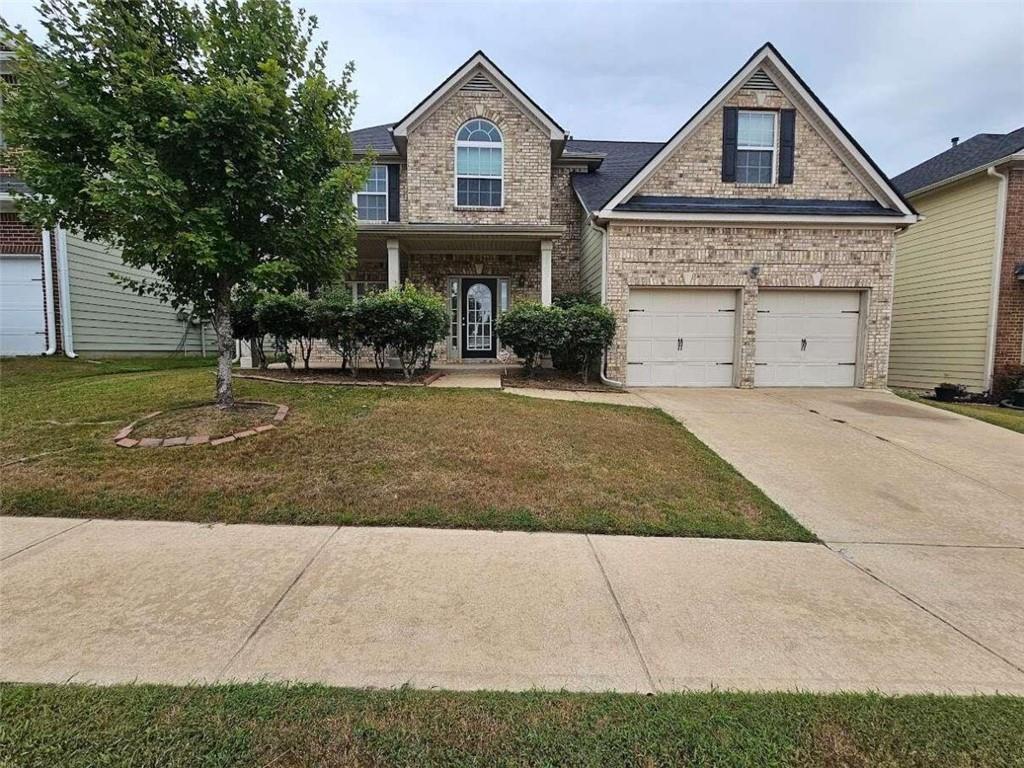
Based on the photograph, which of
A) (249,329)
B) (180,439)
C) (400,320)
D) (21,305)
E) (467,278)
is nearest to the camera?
(180,439)

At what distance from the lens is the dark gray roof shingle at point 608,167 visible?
504 inches

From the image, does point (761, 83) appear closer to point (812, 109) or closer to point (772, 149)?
point (812, 109)

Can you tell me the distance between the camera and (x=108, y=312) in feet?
42.0

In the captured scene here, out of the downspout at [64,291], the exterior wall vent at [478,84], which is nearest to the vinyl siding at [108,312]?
the downspout at [64,291]

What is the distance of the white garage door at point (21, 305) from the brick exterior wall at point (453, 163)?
8.57 metres

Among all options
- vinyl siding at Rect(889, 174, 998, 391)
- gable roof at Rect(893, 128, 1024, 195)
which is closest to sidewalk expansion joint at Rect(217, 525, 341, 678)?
vinyl siding at Rect(889, 174, 998, 391)

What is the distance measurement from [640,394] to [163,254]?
25.3ft

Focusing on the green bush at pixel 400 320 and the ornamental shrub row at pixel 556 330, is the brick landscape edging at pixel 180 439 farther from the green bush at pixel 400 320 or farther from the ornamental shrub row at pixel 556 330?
the ornamental shrub row at pixel 556 330

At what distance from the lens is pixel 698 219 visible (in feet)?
33.9

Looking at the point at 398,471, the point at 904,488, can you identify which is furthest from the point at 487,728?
the point at 904,488

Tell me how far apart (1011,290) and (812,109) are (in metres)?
6.12

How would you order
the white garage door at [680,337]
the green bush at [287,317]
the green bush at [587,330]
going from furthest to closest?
the white garage door at [680,337], the green bush at [587,330], the green bush at [287,317]

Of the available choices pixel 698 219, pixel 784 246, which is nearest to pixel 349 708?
pixel 698 219

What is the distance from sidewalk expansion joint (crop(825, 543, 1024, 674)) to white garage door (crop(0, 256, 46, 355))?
15.6 meters
